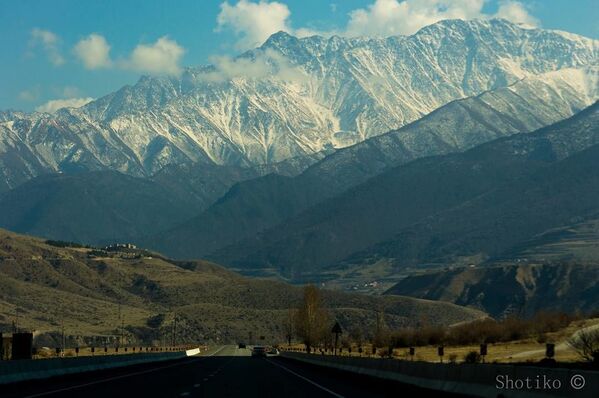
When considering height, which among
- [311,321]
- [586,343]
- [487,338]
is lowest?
[586,343]

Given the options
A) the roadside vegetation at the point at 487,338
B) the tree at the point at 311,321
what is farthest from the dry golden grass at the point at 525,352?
the tree at the point at 311,321

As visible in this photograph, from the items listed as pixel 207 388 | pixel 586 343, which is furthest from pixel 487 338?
pixel 207 388

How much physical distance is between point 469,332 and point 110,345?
283 ft

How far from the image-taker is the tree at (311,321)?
166m

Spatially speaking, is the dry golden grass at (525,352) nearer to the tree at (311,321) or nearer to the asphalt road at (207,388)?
the asphalt road at (207,388)

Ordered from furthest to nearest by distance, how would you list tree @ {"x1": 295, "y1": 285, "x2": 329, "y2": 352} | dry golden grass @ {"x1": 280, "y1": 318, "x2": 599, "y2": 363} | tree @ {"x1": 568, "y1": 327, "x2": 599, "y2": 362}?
1. tree @ {"x1": 295, "y1": 285, "x2": 329, "y2": 352}
2. dry golden grass @ {"x1": 280, "y1": 318, "x2": 599, "y2": 363}
3. tree @ {"x1": 568, "y1": 327, "x2": 599, "y2": 362}

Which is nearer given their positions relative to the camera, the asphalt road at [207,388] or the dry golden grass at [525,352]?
the asphalt road at [207,388]

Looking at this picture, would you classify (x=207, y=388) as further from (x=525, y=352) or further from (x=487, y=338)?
(x=487, y=338)

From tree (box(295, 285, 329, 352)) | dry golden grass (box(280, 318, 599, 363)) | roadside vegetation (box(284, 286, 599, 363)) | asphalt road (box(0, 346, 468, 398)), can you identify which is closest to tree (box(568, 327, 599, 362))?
roadside vegetation (box(284, 286, 599, 363))

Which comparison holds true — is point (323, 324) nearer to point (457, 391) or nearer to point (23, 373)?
point (23, 373)

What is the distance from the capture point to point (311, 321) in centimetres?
16775

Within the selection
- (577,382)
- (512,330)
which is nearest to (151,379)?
(577,382)

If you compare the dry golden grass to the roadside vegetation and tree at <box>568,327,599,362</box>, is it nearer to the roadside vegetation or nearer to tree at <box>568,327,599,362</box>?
the roadside vegetation

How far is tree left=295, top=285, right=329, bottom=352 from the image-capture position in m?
166
